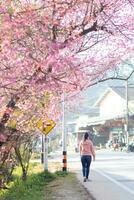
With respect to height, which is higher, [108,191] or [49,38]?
[49,38]

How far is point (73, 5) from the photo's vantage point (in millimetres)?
6910

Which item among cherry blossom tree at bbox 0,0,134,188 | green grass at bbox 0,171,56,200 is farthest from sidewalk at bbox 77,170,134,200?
cherry blossom tree at bbox 0,0,134,188

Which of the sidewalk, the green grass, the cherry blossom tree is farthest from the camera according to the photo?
the sidewalk

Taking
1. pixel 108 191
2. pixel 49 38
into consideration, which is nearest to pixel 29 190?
pixel 108 191

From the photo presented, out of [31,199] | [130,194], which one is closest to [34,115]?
[31,199]

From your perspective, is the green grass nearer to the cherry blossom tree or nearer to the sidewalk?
the sidewalk

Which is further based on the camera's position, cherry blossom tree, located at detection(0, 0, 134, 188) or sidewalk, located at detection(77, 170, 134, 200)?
sidewalk, located at detection(77, 170, 134, 200)

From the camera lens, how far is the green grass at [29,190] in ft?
43.7

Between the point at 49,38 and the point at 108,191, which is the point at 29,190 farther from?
the point at 49,38

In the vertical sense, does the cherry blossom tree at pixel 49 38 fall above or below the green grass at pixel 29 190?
above

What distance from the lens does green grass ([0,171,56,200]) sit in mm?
13333

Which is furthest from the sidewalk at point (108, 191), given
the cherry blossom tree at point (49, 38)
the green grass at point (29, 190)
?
the cherry blossom tree at point (49, 38)

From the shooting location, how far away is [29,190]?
14.8m

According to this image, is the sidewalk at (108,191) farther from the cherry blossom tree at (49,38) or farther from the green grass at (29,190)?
the cherry blossom tree at (49,38)
